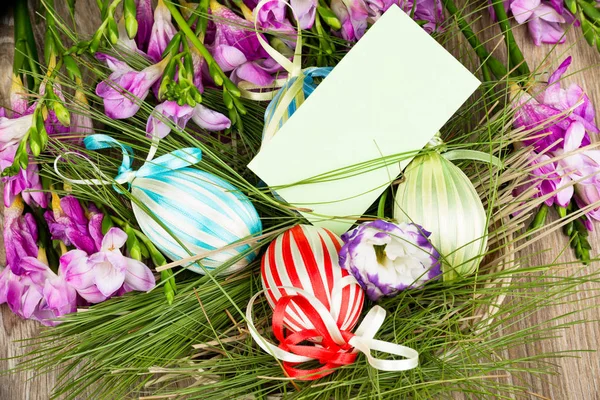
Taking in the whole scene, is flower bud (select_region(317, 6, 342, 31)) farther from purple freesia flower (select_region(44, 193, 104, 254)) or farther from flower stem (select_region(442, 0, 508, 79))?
purple freesia flower (select_region(44, 193, 104, 254))

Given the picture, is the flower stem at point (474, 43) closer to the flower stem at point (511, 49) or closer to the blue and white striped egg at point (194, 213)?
the flower stem at point (511, 49)

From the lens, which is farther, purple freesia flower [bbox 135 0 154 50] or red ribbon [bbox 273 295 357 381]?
purple freesia flower [bbox 135 0 154 50]

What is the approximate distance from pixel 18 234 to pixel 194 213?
203 millimetres

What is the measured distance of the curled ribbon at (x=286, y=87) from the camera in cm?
54

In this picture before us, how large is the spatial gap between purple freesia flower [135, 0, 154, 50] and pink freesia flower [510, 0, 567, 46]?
40cm

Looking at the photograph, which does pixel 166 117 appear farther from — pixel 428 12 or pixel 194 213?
pixel 428 12

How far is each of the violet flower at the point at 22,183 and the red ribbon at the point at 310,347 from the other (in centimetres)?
27

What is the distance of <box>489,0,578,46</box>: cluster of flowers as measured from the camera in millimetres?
655

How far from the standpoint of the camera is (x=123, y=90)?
554mm

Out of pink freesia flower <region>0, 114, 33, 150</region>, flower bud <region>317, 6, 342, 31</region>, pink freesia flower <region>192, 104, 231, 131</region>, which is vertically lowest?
pink freesia flower <region>0, 114, 33, 150</region>

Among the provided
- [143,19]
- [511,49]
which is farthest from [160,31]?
[511,49]

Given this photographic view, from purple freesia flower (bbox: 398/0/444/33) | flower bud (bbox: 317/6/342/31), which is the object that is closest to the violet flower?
flower bud (bbox: 317/6/342/31)

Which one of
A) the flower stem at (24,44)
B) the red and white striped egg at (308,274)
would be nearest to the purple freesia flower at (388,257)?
the red and white striped egg at (308,274)

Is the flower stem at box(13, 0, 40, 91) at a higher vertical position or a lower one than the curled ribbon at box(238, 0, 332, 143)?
lower
